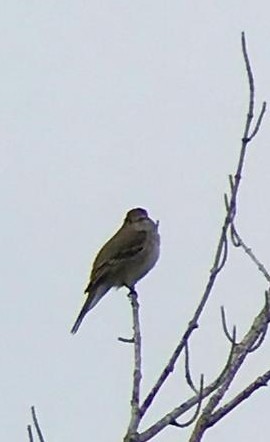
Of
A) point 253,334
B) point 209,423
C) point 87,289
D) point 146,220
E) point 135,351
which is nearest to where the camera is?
point 209,423

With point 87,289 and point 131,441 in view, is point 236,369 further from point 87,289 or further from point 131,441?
point 87,289

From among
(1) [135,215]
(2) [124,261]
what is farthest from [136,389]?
(1) [135,215]

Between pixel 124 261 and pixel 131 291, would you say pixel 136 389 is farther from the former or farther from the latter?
pixel 124 261

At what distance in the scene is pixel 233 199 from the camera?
521 centimetres

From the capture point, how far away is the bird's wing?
41.7 feet

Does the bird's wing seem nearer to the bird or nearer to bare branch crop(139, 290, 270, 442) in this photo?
the bird

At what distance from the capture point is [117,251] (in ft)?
42.4

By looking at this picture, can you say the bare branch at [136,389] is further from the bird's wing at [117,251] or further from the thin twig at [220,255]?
the bird's wing at [117,251]

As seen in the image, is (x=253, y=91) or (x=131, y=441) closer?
(x=131, y=441)

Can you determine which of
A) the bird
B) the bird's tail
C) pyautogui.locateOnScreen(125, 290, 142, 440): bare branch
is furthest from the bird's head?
pyautogui.locateOnScreen(125, 290, 142, 440): bare branch

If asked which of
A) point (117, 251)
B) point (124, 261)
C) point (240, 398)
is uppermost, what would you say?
point (117, 251)

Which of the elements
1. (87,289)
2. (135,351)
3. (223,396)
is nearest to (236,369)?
(223,396)

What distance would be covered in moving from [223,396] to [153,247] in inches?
311

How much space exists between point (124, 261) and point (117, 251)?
231 millimetres
